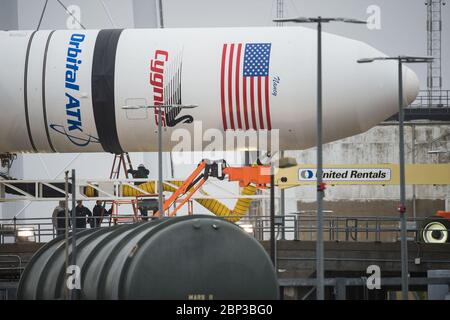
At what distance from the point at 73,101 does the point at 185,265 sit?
1400 cm

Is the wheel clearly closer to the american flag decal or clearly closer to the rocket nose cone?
the rocket nose cone

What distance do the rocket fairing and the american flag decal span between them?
0.03 metres

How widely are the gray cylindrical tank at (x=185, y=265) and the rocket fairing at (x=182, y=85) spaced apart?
36.9 feet

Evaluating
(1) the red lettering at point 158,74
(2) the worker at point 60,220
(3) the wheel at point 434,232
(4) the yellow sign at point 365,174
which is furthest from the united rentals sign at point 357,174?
(1) the red lettering at point 158,74

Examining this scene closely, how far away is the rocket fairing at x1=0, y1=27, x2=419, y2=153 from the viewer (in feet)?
111

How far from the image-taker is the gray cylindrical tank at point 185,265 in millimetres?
21031

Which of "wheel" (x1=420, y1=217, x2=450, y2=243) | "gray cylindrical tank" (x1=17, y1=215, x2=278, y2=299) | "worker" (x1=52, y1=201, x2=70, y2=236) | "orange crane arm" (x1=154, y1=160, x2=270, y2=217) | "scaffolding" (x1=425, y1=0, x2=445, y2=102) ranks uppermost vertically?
"scaffolding" (x1=425, y1=0, x2=445, y2=102)

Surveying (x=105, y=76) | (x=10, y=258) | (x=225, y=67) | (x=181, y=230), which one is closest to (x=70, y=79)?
(x=105, y=76)

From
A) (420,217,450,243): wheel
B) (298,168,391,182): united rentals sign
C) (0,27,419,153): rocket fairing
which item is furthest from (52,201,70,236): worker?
(420,217,450,243): wheel

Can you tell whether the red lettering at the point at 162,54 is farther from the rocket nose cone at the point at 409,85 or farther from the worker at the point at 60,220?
the worker at the point at 60,220

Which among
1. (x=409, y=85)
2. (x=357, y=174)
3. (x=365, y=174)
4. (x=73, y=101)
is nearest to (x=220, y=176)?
(x=73, y=101)

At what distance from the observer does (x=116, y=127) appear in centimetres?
3488

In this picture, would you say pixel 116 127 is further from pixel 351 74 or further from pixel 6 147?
pixel 351 74
